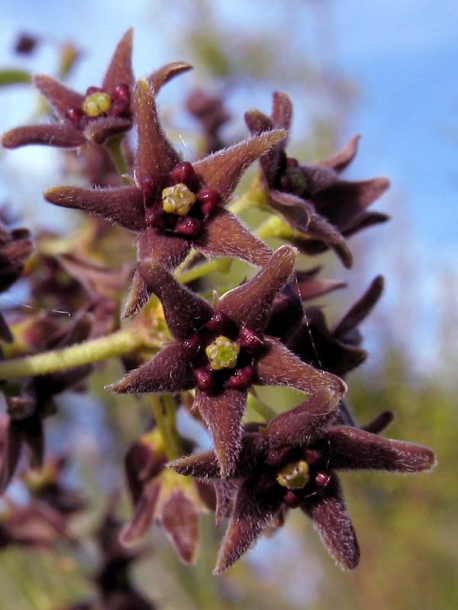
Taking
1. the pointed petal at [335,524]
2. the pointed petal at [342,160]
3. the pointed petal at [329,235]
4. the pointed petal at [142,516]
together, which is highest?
the pointed petal at [342,160]

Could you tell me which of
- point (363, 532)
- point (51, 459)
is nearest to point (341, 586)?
point (363, 532)

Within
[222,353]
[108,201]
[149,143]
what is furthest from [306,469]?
[149,143]

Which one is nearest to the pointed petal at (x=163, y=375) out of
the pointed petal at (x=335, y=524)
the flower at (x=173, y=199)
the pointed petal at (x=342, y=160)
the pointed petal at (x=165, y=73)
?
the flower at (x=173, y=199)

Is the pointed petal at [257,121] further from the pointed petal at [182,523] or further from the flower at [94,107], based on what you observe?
the pointed petal at [182,523]

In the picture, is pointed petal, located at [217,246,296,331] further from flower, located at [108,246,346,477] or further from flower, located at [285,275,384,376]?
flower, located at [285,275,384,376]

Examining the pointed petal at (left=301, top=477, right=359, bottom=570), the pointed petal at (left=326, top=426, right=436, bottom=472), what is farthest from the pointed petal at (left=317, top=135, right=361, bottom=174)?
the pointed petal at (left=301, top=477, right=359, bottom=570)

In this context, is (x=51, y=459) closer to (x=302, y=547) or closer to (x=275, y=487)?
(x=275, y=487)
